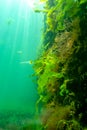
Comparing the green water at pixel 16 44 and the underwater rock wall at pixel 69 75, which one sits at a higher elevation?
the green water at pixel 16 44

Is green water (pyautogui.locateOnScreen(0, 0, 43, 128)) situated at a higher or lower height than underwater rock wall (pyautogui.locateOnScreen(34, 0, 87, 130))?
higher

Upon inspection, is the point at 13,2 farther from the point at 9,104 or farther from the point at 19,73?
the point at 9,104

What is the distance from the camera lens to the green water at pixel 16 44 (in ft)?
175

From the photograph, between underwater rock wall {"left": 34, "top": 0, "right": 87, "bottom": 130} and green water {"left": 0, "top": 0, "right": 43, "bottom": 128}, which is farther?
green water {"left": 0, "top": 0, "right": 43, "bottom": 128}

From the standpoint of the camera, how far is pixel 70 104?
3279mm

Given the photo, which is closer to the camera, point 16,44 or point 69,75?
point 69,75

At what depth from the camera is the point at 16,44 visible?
57.1 metres

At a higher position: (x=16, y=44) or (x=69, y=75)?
(x=16, y=44)

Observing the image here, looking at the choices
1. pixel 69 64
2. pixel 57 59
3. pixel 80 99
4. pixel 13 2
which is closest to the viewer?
pixel 80 99

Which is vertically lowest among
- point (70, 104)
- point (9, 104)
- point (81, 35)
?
point (9, 104)

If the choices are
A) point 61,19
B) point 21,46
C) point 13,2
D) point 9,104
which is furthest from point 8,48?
point 61,19

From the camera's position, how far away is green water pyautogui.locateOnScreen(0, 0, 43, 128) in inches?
2099

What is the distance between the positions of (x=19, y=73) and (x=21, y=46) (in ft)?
21.8

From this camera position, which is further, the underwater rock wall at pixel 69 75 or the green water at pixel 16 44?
the green water at pixel 16 44
